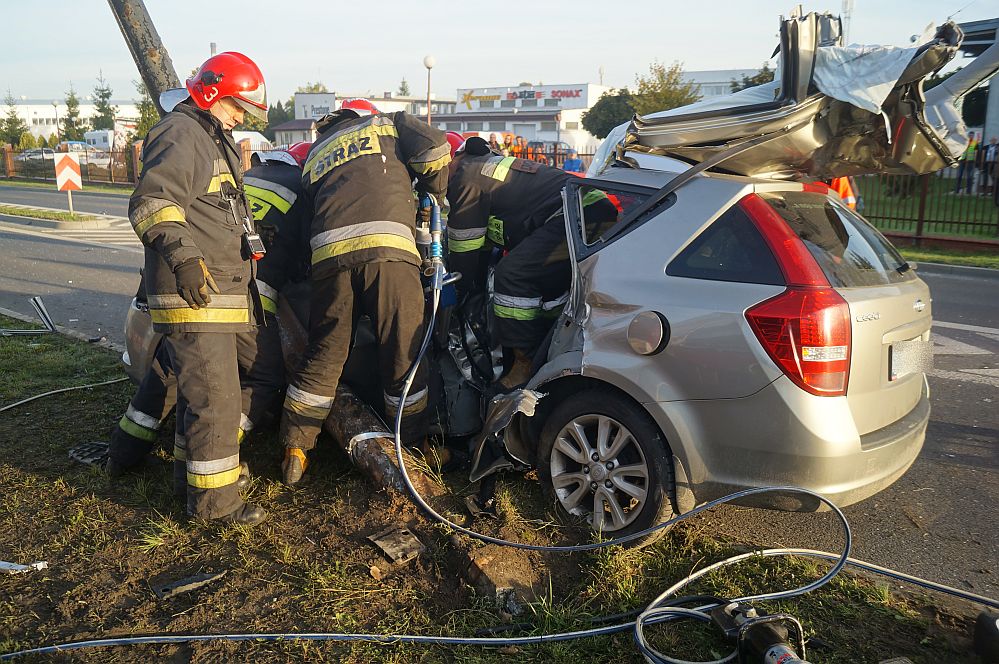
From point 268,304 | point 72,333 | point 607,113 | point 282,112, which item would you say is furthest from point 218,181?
point 282,112

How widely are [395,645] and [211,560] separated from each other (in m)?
1.03

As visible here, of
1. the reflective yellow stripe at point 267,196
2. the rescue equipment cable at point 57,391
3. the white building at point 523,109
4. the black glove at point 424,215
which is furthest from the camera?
the white building at point 523,109

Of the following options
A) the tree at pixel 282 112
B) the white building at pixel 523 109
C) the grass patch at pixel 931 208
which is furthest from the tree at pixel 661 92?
the tree at pixel 282 112

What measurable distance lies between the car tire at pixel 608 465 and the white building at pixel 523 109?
6114cm

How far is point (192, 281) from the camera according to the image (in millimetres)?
3293

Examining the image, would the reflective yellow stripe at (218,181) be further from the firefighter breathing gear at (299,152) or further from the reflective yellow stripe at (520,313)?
the reflective yellow stripe at (520,313)

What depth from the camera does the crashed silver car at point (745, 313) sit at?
114 inches

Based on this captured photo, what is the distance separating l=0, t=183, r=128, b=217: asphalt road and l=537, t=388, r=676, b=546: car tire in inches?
743

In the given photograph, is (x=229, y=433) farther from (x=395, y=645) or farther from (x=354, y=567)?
(x=395, y=645)

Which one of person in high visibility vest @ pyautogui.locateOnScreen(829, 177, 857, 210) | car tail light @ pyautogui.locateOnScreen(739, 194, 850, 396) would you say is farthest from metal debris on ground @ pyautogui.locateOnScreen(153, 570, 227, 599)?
person in high visibility vest @ pyautogui.locateOnScreen(829, 177, 857, 210)

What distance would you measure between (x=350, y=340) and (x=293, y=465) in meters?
0.69

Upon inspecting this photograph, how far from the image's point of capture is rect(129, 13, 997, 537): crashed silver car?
114 inches

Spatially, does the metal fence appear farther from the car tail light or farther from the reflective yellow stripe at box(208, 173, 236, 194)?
the reflective yellow stripe at box(208, 173, 236, 194)

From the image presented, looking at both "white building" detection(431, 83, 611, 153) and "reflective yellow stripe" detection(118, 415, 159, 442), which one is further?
"white building" detection(431, 83, 611, 153)
